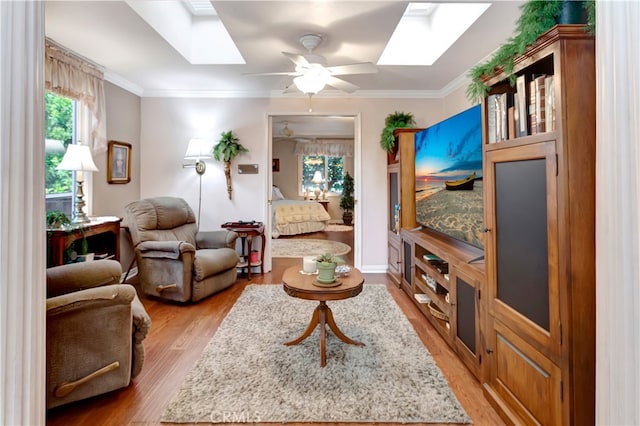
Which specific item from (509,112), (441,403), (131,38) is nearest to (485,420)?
(441,403)

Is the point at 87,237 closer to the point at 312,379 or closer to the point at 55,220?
the point at 55,220

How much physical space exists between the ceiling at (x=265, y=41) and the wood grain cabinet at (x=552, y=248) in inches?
53.0

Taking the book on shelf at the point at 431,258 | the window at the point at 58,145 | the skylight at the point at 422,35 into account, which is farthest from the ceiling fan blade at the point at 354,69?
the window at the point at 58,145

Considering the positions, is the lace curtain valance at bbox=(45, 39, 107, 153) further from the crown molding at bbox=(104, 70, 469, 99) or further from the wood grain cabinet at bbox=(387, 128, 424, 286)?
the wood grain cabinet at bbox=(387, 128, 424, 286)

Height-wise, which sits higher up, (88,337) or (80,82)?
(80,82)

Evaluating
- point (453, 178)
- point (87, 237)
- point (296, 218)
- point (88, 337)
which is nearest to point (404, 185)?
point (453, 178)

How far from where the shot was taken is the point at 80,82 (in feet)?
10.5

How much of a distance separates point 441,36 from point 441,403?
3107 mm

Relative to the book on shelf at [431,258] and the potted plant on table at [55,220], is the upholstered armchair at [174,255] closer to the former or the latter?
the potted plant on table at [55,220]

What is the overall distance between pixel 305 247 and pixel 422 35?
158 inches

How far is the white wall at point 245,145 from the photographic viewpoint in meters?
4.46
